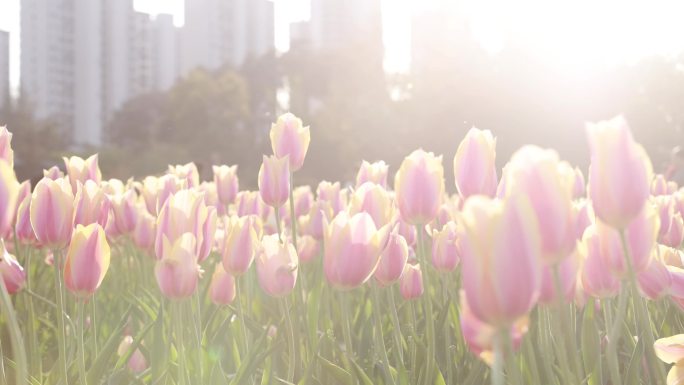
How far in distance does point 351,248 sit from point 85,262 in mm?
445

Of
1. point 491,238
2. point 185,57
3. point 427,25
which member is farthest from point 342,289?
point 185,57

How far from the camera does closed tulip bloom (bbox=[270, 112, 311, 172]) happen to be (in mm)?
1912

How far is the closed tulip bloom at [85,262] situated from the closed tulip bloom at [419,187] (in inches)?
21.9

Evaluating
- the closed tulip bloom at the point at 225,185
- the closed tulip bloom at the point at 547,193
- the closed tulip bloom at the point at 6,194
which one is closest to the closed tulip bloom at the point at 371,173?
the closed tulip bloom at the point at 225,185

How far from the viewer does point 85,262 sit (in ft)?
4.01

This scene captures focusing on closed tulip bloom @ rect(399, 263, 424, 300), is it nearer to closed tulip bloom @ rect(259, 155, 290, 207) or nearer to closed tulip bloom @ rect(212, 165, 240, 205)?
closed tulip bloom @ rect(259, 155, 290, 207)

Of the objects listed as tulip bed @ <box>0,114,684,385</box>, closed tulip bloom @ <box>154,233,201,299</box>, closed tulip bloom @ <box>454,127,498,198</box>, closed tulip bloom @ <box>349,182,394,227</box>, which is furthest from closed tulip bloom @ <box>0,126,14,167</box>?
closed tulip bloom @ <box>454,127,498,198</box>

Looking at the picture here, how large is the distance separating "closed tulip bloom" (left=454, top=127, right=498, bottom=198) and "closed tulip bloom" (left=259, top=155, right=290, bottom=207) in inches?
23.6

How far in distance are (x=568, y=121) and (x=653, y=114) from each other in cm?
285

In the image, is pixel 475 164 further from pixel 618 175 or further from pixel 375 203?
pixel 618 175

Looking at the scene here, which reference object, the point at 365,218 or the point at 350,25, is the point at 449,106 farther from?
the point at 350,25

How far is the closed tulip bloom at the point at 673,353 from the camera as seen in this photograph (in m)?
1.01

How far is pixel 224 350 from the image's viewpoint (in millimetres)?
1987

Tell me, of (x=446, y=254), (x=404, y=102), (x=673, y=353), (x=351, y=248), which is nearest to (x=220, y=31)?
(x=404, y=102)
